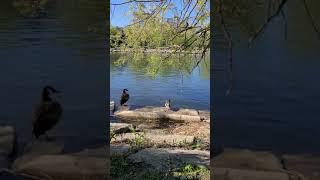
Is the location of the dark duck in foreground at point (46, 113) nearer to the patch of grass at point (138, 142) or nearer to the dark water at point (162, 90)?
the patch of grass at point (138, 142)

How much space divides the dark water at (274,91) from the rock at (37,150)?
1.13 meters

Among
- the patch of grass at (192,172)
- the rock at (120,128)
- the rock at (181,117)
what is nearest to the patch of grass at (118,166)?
the patch of grass at (192,172)

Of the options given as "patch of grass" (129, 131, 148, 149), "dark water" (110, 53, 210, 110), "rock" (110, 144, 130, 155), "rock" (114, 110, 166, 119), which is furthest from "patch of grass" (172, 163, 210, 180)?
"dark water" (110, 53, 210, 110)

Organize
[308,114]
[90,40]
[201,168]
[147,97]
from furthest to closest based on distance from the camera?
[147,97], [201,168], [90,40], [308,114]

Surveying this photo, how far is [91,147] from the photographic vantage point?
3.72 meters

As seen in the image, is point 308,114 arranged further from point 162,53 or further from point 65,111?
point 162,53

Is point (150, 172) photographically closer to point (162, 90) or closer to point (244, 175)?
point (244, 175)

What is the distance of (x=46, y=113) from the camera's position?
3.70 m

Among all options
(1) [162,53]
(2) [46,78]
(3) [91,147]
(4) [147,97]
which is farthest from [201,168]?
(4) [147,97]

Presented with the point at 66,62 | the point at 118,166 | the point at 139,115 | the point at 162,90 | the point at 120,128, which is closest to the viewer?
the point at 66,62

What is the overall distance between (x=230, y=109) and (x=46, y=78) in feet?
4.24

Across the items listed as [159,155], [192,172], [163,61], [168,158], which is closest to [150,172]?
[192,172]

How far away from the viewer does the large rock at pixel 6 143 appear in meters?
3.79

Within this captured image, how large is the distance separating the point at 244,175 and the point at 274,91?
1.87 ft
